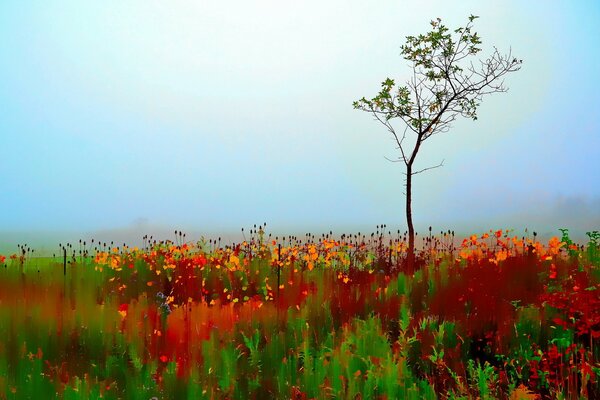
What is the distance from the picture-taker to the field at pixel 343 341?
16.1 ft

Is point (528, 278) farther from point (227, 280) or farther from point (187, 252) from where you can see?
point (187, 252)

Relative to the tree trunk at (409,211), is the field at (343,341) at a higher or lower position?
lower

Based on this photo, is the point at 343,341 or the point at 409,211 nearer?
the point at 343,341

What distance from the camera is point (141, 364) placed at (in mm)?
5340

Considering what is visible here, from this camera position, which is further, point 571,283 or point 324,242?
point 324,242

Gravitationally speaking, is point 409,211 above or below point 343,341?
above

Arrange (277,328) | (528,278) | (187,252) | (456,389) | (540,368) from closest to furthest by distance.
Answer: (456,389) < (540,368) < (277,328) < (528,278) < (187,252)

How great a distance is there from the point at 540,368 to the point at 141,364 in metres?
3.40

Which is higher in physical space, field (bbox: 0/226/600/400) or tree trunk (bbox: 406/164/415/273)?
tree trunk (bbox: 406/164/415/273)

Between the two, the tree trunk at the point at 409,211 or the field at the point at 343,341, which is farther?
the tree trunk at the point at 409,211

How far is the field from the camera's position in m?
4.91

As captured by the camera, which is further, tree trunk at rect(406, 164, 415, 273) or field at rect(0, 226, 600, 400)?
tree trunk at rect(406, 164, 415, 273)

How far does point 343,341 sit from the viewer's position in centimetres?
596

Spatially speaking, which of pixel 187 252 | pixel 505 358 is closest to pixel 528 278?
pixel 505 358
